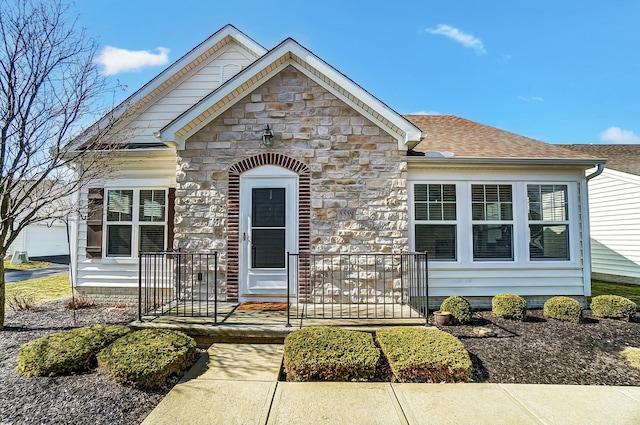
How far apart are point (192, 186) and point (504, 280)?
6.34 m

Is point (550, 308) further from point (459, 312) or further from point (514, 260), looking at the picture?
point (459, 312)

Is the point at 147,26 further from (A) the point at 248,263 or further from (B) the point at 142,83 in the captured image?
(A) the point at 248,263

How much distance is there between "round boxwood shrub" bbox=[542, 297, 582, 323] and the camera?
5.89 meters

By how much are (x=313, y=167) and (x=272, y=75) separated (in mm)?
1905

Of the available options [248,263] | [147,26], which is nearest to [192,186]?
[248,263]

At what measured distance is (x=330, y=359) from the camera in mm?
3809

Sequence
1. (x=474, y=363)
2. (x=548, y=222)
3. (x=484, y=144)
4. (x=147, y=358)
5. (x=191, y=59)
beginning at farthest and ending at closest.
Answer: (x=191, y=59), (x=484, y=144), (x=548, y=222), (x=474, y=363), (x=147, y=358)

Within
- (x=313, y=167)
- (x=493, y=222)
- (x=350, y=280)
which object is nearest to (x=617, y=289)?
(x=493, y=222)

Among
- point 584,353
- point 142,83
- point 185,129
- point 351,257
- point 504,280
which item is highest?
point 142,83

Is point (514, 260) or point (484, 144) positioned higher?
point (484, 144)

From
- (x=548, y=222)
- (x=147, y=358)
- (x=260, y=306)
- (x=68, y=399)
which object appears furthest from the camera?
(x=548, y=222)

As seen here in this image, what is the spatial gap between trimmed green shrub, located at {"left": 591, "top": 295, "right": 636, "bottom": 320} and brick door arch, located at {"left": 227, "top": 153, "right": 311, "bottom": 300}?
17.8 ft

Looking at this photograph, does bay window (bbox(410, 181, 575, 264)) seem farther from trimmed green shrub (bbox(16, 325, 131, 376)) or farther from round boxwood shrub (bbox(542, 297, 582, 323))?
trimmed green shrub (bbox(16, 325, 131, 376))

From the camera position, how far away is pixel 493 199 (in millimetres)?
6977
